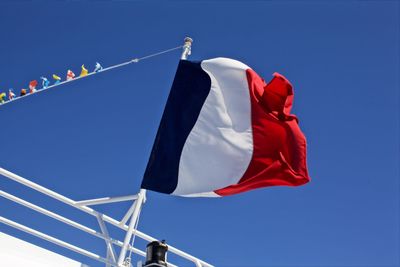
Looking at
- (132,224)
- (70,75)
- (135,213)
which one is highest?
(70,75)

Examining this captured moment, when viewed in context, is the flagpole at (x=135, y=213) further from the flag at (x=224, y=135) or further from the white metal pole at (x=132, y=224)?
the flag at (x=224, y=135)

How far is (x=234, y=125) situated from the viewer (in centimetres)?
795

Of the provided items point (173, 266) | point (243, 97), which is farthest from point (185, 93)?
point (173, 266)

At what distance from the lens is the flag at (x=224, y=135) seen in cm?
736

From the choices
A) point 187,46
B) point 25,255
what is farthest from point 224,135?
point 25,255

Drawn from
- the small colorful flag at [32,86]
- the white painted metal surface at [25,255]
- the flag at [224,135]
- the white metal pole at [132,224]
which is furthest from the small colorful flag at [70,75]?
the white painted metal surface at [25,255]

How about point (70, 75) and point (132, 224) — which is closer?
point (132, 224)

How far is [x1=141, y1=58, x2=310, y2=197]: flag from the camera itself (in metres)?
7.36

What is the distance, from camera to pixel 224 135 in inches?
307

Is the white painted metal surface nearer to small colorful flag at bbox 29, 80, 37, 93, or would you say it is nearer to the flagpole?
the flagpole

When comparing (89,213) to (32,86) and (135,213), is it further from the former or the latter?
(32,86)

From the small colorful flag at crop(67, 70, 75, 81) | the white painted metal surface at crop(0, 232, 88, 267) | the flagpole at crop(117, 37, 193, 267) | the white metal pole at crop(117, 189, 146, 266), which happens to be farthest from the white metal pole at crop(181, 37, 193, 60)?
the white painted metal surface at crop(0, 232, 88, 267)

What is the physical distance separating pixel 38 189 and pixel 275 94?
3.98m

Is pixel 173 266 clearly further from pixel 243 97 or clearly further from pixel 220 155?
pixel 243 97
